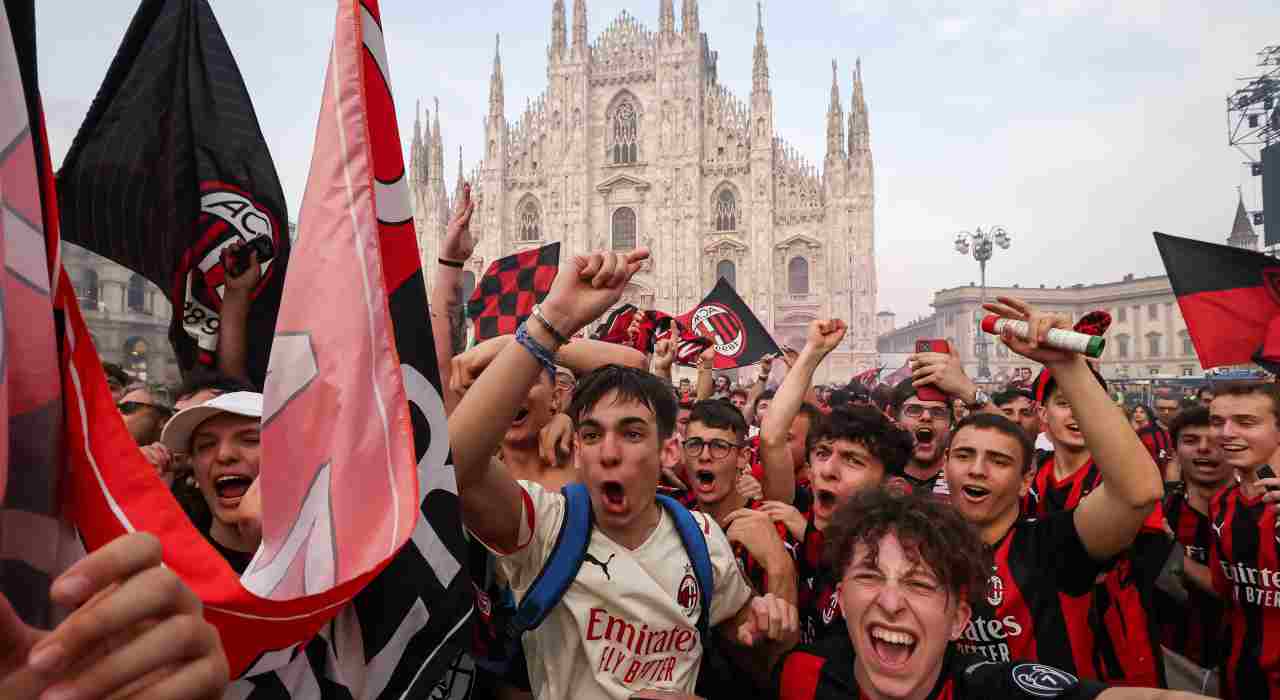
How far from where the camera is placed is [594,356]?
2.82m

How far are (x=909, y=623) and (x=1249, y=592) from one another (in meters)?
1.88

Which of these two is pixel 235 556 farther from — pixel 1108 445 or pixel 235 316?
pixel 1108 445

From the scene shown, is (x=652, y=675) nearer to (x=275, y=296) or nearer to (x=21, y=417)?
(x=21, y=417)

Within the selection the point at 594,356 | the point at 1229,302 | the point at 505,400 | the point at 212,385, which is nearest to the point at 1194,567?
the point at 1229,302

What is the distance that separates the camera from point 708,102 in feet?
111

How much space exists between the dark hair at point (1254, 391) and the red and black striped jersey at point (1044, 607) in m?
1.51

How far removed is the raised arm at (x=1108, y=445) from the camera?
6.31 ft

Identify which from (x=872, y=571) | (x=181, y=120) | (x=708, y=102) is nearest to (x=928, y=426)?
(x=872, y=571)

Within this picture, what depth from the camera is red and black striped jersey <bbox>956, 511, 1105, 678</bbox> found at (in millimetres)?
2131

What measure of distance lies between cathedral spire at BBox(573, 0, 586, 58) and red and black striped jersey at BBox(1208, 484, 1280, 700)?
34974 mm

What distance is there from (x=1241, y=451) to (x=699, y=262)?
29857 mm

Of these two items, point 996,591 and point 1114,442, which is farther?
point 996,591

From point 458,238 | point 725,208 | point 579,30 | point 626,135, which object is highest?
point 579,30

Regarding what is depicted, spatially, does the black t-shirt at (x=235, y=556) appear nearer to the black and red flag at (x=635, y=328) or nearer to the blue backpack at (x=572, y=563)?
the blue backpack at (x=572, y=563)
